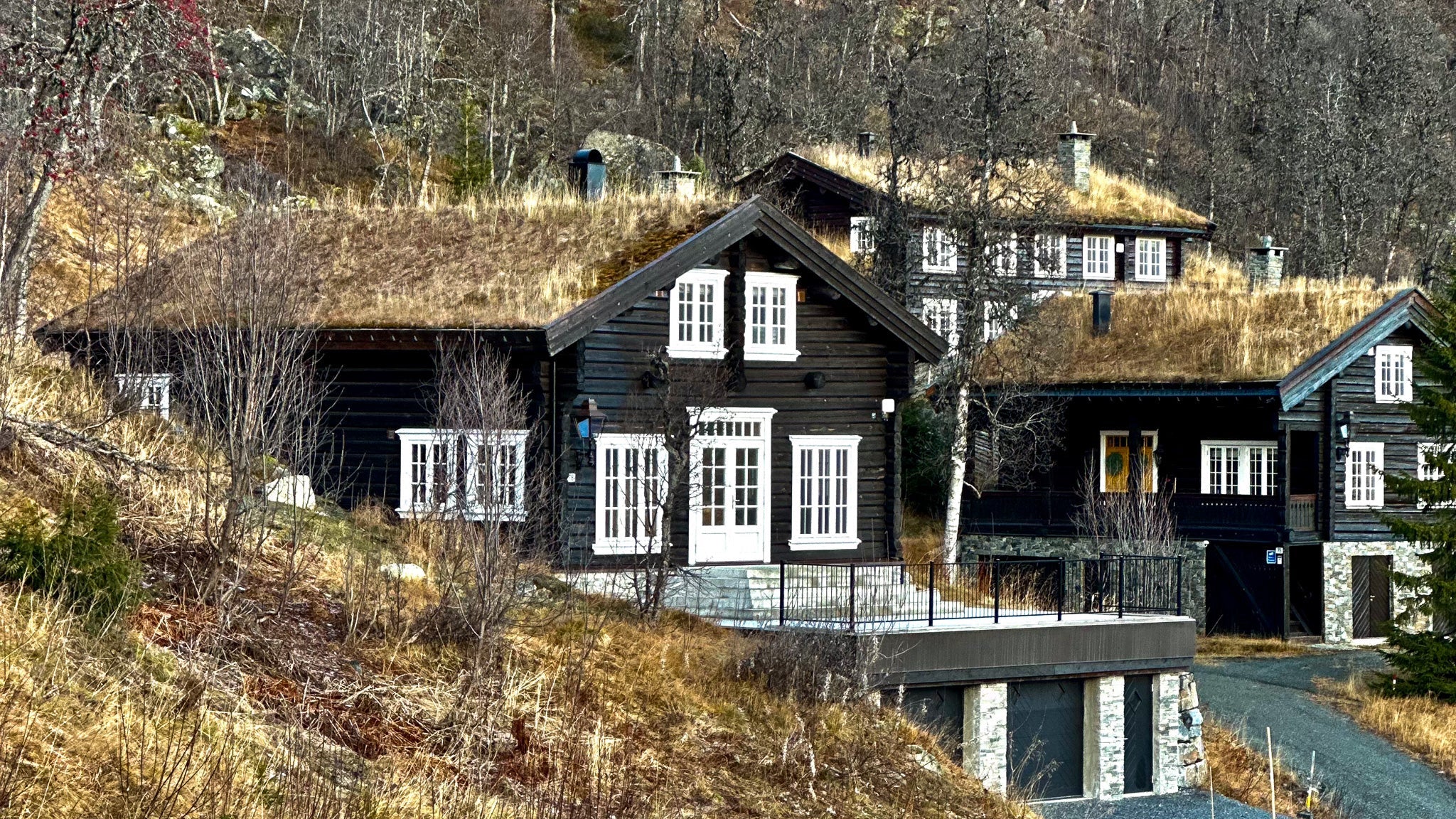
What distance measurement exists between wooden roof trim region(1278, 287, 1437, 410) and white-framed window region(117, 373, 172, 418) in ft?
84.6

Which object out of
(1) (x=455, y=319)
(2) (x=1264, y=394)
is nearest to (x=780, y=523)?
(1) (x=455, y=319)

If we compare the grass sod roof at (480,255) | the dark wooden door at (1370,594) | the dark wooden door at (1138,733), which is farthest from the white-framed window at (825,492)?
the dark wooden door at (1370,594)

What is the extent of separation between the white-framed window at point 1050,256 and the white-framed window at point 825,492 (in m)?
7.81

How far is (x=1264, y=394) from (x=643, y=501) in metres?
17.7

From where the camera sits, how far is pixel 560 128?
70625mm

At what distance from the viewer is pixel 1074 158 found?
5241 centimetres

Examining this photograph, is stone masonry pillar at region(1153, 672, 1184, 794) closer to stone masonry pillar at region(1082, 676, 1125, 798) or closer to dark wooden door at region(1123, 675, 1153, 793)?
dark wooden door at region(1123, 675, 1153, 793)

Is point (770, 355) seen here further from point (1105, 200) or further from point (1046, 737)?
point (1105, 200)

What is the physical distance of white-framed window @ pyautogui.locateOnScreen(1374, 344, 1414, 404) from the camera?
1563 inches

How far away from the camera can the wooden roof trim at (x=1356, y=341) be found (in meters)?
37.2

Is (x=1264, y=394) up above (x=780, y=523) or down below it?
above

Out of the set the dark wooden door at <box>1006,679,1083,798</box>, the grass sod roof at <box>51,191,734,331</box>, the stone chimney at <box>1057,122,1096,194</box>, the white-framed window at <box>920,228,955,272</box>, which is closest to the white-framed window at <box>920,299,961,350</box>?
the white-framed window at <box>920,228,955,272</box>

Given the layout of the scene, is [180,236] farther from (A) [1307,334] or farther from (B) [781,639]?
(A) [1307,334]

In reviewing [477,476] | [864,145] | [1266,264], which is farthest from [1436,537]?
[864,145]
